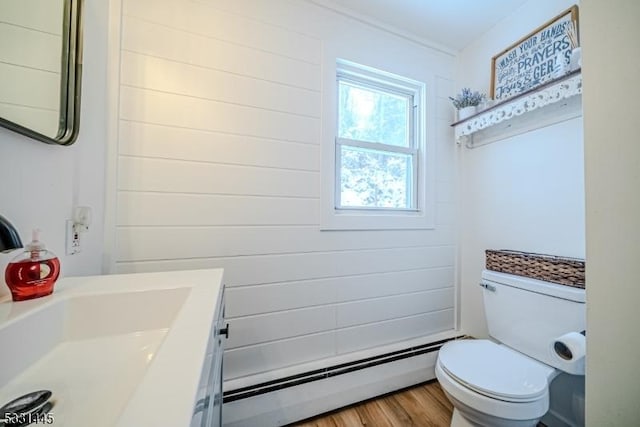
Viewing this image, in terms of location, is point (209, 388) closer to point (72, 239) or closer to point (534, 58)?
point (72, 239)

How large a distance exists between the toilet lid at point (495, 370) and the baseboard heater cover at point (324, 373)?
41 cm

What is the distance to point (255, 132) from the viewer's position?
1269mm

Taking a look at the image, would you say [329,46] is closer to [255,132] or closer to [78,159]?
[255,132]

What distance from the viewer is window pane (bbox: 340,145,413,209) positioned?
60.7 inches

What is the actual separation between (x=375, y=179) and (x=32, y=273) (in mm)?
1547

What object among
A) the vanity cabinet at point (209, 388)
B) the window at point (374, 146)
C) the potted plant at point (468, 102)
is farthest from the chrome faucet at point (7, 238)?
the potted plant at point (468, 102)

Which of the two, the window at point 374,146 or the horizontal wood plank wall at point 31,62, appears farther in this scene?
the window at point 374,146

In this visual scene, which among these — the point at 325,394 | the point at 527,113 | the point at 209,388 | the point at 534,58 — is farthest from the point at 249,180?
the point at 534,58

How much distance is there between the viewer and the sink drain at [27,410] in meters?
0.35

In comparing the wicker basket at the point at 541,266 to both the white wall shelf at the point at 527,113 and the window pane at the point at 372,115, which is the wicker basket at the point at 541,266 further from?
the window pane at the point at 372,115

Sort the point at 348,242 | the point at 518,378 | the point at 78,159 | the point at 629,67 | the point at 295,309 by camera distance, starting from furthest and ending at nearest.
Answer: the point at 348,242 → the point at 295,309 → the point at 518,378 → the point at 78,159 → the point at 629,67

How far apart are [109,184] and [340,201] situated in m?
1.15

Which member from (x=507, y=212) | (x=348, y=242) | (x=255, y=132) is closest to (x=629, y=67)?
(x=507, y=212)

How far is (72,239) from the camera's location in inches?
32.7
